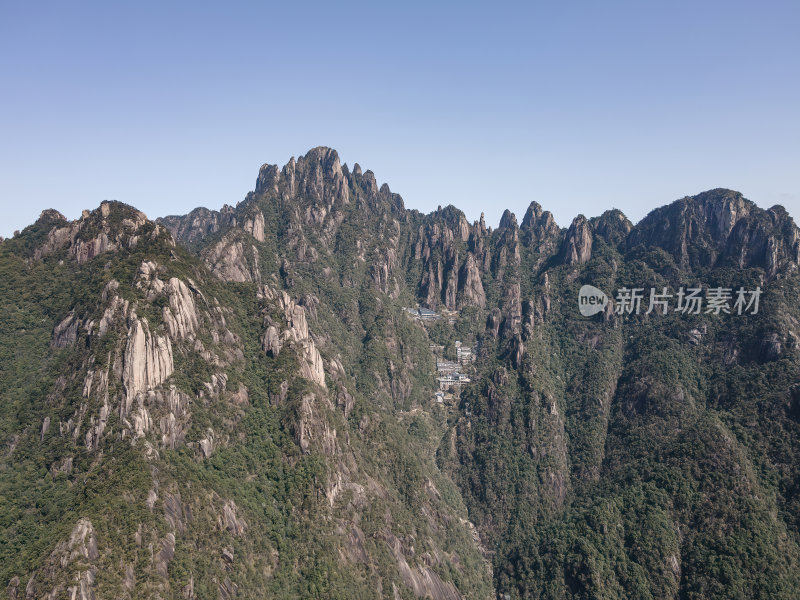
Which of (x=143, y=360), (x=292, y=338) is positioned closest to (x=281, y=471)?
(x=143, y=360)

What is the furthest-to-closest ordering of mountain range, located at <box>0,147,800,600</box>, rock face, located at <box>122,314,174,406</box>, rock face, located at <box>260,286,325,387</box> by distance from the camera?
rock face, located at <box>260,286,325,387</box> → rock face, located at <box>122,314,174,406</box> → mountain range, located at <box>0,147,800,600</box>

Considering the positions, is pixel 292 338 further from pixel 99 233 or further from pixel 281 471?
pixel 99 233

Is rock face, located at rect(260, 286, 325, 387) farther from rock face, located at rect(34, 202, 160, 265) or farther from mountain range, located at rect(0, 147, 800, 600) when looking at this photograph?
rock face, located at rect(34, 202, 160, 265)

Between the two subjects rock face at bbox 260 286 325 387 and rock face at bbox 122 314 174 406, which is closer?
rock face at bbox 122 314 174 406

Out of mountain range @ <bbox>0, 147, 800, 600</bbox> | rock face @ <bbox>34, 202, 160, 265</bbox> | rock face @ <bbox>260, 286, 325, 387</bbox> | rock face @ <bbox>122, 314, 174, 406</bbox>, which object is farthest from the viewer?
rock face @ <bbox>260, 286, 325, 387</bbox>

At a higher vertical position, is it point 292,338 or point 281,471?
point 292,338

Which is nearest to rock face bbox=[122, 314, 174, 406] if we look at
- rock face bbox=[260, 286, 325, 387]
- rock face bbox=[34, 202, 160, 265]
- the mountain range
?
the mountain range

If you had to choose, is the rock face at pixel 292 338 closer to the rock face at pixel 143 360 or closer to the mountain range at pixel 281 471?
the mountain range at pixel 281 471

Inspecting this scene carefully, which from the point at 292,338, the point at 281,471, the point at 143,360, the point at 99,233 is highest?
the point at 99,233

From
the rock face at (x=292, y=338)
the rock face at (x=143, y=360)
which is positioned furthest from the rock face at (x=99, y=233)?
the rock face at (x=292, y=338)

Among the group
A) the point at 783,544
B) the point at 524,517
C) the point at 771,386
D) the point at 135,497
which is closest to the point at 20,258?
the point at 135,497

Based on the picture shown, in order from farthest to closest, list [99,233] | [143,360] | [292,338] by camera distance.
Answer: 1. [292,338]
2. [99,233]
3. [143,360]
